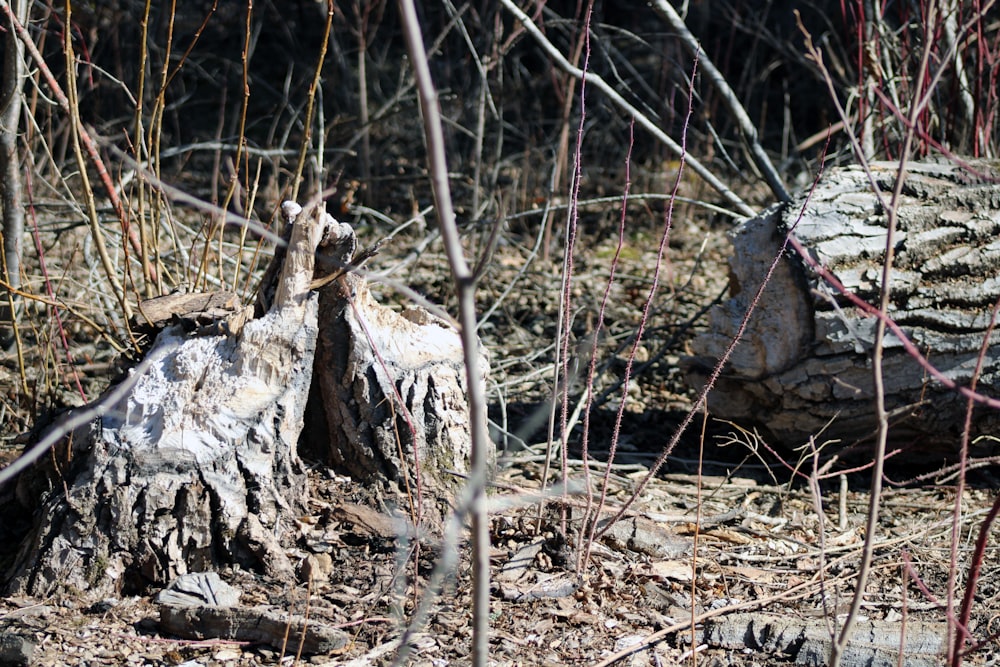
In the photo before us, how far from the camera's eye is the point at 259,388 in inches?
95.8

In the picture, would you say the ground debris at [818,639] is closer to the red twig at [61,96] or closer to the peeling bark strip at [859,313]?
the peeling bark strip at [859,313]

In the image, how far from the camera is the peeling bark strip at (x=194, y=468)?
88.9 inches

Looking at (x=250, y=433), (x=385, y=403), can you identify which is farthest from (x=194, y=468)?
(x=385, y=403)

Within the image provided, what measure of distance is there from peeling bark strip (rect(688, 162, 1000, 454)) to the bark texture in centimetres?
101

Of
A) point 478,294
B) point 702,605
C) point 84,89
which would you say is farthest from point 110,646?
point 84,89

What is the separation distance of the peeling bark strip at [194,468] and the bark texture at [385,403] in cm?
11

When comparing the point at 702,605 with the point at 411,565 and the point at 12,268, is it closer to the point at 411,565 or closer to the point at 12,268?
the point at 411,565

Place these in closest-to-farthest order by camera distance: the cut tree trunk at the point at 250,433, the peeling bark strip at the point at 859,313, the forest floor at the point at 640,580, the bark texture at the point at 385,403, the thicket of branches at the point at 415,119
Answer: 1. the forest floor at the point at 640,580
2. the cut tree trunk at the point at 250,433
3. the bark texture at the point at 385,403
4. the peeling bark strip at the point at 859,313
5. the thicket of branches at the point at 415,119

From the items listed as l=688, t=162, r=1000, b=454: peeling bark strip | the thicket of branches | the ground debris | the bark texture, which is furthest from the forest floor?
the thicket of branches

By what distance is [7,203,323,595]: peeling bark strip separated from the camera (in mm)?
2258

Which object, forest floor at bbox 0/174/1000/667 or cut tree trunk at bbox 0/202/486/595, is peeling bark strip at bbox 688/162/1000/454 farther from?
cut tree trunk at bbox 0/202/486/595

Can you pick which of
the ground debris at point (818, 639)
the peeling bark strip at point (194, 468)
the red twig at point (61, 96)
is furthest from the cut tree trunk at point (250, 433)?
the ground debris at point (818, 639)

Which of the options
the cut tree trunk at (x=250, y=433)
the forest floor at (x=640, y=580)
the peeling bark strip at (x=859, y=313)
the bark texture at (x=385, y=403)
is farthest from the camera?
the peeling bark strip at (x=859, y=313)

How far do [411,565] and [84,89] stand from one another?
5.94 m
